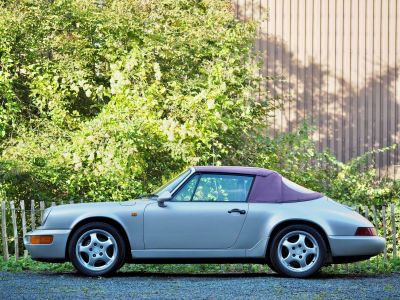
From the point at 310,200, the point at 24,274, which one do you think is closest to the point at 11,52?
the point at 24,274

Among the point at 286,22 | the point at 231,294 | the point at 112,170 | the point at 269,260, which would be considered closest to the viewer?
the point at 231,294

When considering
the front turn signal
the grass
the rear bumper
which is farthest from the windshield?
the rear bumper

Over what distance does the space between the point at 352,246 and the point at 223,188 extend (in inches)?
60.2

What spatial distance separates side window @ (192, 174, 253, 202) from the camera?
12.0 metres

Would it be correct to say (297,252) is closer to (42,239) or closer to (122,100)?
(42,239)

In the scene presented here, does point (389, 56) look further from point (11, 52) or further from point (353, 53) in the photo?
point (11, 52)

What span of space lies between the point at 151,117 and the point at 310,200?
5.19 meters

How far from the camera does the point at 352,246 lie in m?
11.8

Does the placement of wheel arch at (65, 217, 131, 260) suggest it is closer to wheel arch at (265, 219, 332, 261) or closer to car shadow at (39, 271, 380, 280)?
car shadow at (39, 271, 380, 280)

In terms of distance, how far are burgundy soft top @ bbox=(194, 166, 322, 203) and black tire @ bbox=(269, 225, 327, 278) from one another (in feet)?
1.37

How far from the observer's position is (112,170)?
54.0 feet

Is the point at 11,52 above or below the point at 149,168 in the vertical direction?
above

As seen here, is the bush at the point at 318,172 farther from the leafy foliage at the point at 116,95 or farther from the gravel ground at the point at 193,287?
the gravel ground at the point at 193,287

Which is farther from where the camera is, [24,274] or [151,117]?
[151,117]
